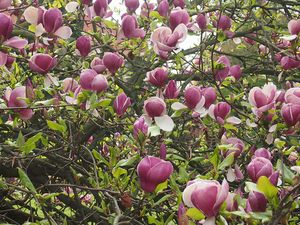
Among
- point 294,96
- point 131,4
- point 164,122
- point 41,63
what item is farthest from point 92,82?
point 131,4

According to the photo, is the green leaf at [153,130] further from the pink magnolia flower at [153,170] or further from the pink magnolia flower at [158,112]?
the pink magnolia flower at [153,170]

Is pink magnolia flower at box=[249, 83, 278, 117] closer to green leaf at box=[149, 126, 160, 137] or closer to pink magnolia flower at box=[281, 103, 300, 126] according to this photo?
pink magnolia flower at box=[281, 103, 300, 126]

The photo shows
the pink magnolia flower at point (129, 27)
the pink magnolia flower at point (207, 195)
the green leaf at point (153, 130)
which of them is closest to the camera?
the pink magnolia flower at point (207, 195)

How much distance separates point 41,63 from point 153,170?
574mm

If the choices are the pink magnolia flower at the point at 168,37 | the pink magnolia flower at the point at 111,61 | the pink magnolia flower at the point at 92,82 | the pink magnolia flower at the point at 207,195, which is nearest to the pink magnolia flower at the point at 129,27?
the pink magnolia flower at the point at 111,61

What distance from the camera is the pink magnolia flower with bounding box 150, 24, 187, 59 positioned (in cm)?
156

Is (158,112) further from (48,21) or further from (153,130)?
(48,21)

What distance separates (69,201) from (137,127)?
85 centimetres

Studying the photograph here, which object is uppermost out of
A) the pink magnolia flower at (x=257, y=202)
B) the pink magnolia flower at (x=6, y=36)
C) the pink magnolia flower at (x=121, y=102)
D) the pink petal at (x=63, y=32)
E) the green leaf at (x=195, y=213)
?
the pink magnolia flower at (x=6, y=36)

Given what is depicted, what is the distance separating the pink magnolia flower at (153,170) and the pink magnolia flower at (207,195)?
0.19m

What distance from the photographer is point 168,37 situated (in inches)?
Answer: 61.6

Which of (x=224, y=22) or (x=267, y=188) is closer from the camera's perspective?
(x=267, y=188)

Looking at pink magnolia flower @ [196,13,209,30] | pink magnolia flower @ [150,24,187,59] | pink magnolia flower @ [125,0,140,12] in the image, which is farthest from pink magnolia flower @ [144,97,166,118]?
pink magnolia flower @ [125,0,140,12]

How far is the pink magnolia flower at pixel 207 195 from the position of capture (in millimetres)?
849
